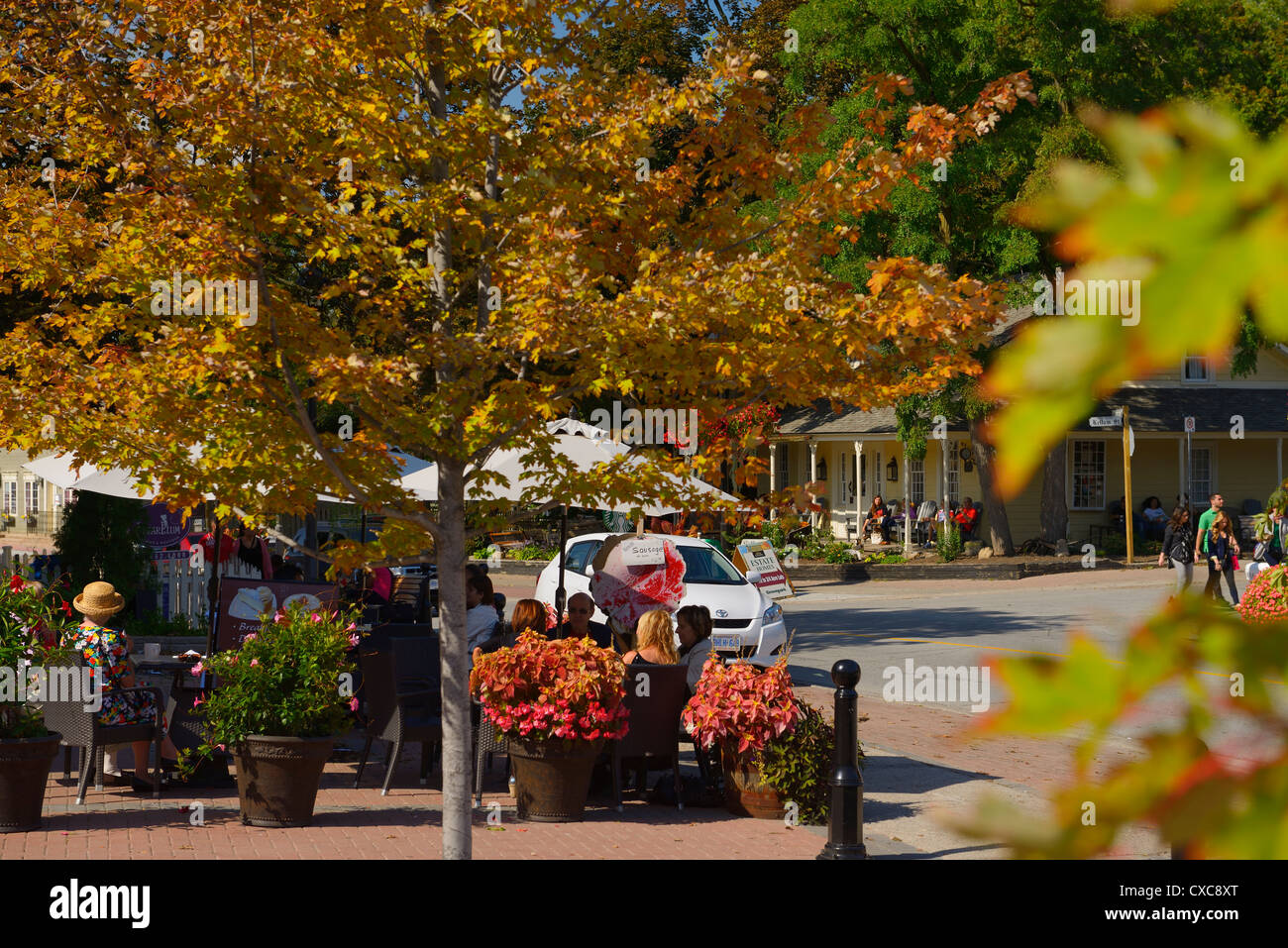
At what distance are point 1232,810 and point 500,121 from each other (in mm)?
6408

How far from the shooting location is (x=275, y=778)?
8523mm

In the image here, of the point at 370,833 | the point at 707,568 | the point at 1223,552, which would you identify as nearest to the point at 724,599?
the point at 707,568

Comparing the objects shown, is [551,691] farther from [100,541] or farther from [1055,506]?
[1055,506]

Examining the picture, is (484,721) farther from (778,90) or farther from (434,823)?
(778,90)

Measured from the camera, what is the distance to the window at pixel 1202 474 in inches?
1539

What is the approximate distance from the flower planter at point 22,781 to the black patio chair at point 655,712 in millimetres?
3887

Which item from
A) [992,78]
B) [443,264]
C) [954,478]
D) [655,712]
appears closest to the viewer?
[443,264]

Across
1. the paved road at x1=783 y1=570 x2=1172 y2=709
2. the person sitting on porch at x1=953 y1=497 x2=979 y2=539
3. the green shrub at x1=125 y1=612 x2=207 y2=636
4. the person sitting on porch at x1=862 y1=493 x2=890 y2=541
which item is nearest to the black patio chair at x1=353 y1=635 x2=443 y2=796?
the green shrub at x1=125 y1=612 x2=207 y2=636

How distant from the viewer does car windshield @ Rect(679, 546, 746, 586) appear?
1577cm

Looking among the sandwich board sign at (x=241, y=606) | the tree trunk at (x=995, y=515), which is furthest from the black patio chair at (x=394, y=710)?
the tree trunk at (x=995, y=515)

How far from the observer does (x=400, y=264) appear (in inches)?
272
